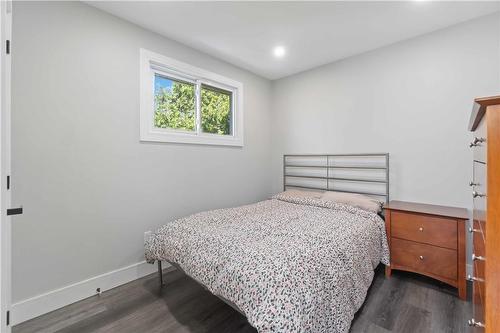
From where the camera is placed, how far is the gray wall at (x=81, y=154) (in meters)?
1.67

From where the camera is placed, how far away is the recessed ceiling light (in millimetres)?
2697

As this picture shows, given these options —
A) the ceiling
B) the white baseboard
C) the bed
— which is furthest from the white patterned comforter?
the ceiling

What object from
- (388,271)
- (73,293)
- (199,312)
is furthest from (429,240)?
(73,293)

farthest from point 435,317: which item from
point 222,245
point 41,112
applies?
point 41,112

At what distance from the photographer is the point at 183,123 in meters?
2.75

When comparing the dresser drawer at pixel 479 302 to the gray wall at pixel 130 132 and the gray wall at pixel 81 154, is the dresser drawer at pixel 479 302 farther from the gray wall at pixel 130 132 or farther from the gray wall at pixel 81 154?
the gray wall at pixel 81 154

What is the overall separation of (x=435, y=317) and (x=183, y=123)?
2951 millimetres

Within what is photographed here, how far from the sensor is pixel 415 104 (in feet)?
8.09

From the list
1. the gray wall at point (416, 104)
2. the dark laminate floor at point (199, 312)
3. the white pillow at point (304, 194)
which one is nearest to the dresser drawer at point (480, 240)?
the dark laminate floor at point (199, 312)

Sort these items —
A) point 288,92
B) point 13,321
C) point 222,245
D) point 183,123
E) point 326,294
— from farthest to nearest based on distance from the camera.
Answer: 1. point 288,92
2. point 183,123
3. point 13,321
4. point 222,245
5. point 326,294

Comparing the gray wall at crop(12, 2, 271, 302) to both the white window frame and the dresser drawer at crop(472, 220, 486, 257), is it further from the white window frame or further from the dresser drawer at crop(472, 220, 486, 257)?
the dresser drawer at crop(472, 220, 486, 257)

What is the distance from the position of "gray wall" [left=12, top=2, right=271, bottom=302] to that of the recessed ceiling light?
108cm

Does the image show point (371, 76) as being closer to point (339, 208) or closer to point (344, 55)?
point (344, 55)

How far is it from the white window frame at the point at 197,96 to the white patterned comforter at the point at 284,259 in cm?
100
